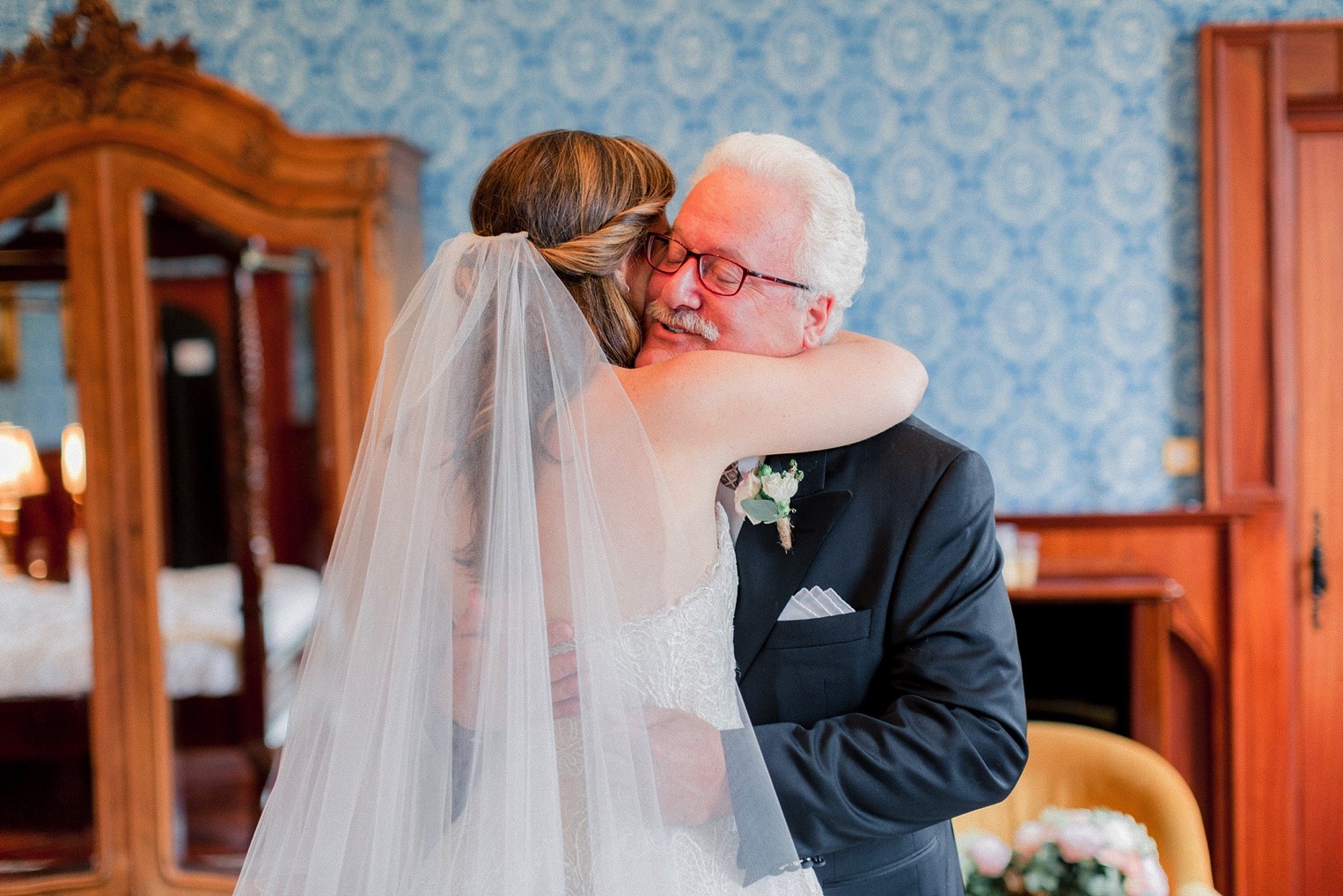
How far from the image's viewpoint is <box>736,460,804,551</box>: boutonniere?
126 cm

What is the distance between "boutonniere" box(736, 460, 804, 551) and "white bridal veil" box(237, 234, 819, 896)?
0.41ft

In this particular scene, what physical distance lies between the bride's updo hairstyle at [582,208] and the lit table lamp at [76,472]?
2.19 metres

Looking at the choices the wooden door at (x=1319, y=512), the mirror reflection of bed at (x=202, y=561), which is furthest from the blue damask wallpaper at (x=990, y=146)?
the mirror reflection of bed at (x=202, y=561)

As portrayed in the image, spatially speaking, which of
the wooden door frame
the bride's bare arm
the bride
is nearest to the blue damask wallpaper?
the wooden door frame

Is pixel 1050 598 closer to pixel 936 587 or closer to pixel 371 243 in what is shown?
pixel 936 587

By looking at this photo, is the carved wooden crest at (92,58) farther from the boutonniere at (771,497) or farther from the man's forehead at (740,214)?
the boutonniere at (771,497)

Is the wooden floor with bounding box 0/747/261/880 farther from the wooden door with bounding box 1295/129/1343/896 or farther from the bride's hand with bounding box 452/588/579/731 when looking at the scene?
the wooden door with bounding box 1295/129/1343/896

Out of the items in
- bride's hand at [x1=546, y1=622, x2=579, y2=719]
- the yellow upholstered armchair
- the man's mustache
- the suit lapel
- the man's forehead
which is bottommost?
the yellow upholstered armchair

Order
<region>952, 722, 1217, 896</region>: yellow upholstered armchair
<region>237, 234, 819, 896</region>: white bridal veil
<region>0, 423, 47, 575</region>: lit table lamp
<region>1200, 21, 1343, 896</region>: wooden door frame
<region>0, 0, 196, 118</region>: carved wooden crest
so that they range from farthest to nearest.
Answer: <region>1200, 21, 1343, 896</region>: wooden door frame < <region>0, 423, 47, 575</region>: lit table lamp < <region>0, 0, 196, 118</region>: carved wooden crest < <region>952, 722, 1217, 896</region>: yellow upholstered armchair < <region>237, 234, 819, 896</region>: white bridal veil

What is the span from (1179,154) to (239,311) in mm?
2819

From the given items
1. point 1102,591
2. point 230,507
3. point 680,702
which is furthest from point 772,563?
point 230,507

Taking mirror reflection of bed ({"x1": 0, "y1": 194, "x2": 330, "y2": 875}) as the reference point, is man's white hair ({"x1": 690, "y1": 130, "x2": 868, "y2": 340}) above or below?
above

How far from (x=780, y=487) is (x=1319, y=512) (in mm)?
2701

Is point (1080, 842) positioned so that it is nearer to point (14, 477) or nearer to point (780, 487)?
point (780, 487)
